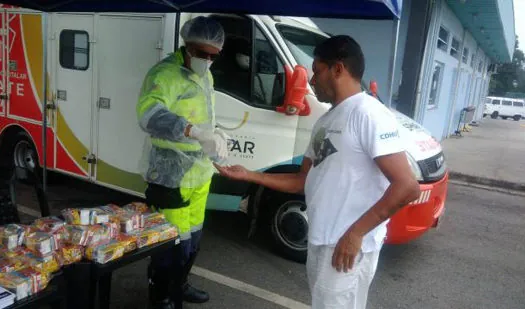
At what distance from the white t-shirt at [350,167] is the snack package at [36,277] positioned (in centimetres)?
113

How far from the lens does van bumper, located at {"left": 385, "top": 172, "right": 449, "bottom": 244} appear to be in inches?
146

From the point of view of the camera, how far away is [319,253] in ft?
6.34

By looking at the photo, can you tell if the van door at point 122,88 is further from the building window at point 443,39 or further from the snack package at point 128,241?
the building window at point 443,39

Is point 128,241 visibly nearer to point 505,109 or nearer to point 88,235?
point 88,235

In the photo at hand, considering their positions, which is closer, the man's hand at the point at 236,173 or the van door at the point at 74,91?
the man's hand at the point at 236,173

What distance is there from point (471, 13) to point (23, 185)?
11.3 meters

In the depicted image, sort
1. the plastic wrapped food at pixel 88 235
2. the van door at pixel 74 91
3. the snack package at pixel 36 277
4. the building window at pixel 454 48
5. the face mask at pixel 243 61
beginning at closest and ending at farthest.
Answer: the snack package at pixel 36 277 < the plastic wrapped food at pixel 88 235 < the face mask at pixel 243 61 < the van door at pixel 74 91 < the building window at pixel 454 48

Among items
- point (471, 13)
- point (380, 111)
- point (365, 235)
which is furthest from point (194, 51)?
point (471, 13)

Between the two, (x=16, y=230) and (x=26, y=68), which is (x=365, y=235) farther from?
(x=26, y=68)

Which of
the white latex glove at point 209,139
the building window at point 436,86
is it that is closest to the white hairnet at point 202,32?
the white latex glove at point 209,139

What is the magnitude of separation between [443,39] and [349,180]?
10731mm

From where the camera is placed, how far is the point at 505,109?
36.5m

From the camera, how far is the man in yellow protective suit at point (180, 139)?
2441 millimetres

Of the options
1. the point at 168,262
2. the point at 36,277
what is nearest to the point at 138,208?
the point at 168,262
